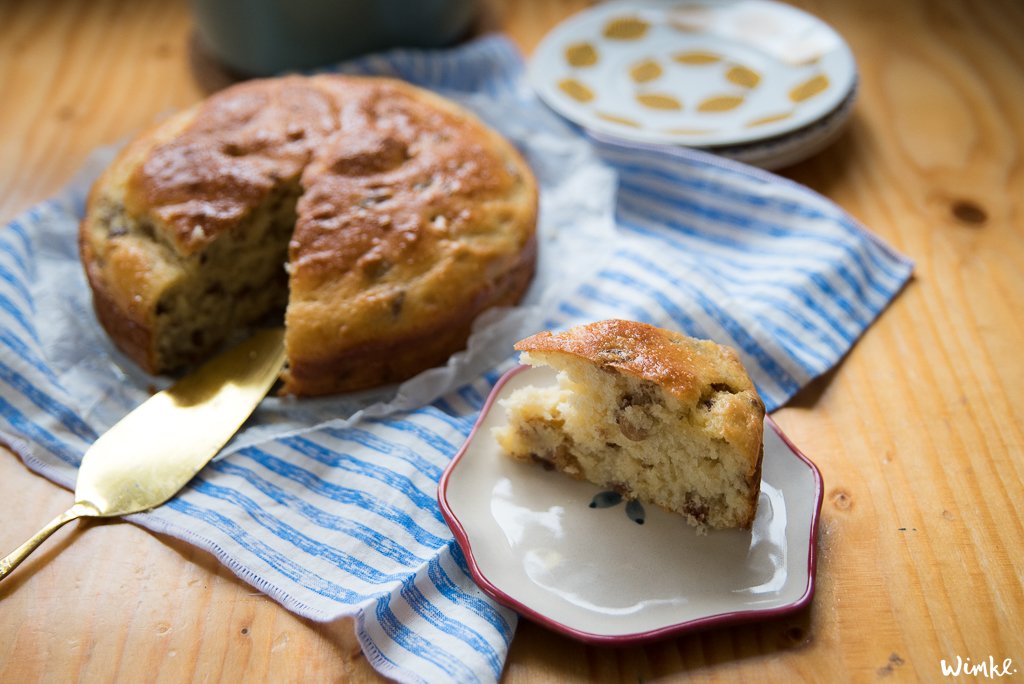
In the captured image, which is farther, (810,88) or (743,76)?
(743,76)

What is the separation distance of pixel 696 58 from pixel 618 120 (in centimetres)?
48

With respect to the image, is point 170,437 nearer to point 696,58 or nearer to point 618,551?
point 618,551

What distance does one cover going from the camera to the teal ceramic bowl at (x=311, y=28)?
128 inches

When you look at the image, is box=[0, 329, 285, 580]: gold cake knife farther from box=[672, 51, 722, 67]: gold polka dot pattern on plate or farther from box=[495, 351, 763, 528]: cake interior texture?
box=[672, 51, 722, 67]: gold polka dot pattern on plate

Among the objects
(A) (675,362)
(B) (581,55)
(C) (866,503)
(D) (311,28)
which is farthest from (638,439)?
(D) (311,28)

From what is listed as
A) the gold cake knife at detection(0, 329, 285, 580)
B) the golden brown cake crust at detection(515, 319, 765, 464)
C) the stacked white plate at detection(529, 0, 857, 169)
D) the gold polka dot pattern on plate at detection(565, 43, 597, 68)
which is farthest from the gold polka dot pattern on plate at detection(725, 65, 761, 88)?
the gold cake knife at detection(0, 329, 285, 580)

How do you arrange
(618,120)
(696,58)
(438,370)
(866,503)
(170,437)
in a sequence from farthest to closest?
Result: (696,58) → (618,120) → (438,370) → (170,437) → (866,503)

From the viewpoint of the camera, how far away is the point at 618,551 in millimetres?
1932

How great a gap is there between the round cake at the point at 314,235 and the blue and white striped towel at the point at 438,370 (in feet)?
0.37

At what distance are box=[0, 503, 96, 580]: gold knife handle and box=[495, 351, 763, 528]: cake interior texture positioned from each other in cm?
90

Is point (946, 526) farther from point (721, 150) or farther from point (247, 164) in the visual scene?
point (247, 164)

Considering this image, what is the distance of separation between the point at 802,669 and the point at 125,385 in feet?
5.66

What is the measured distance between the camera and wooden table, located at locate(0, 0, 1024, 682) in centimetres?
181

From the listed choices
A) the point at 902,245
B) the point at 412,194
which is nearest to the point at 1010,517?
the point at 902,245
